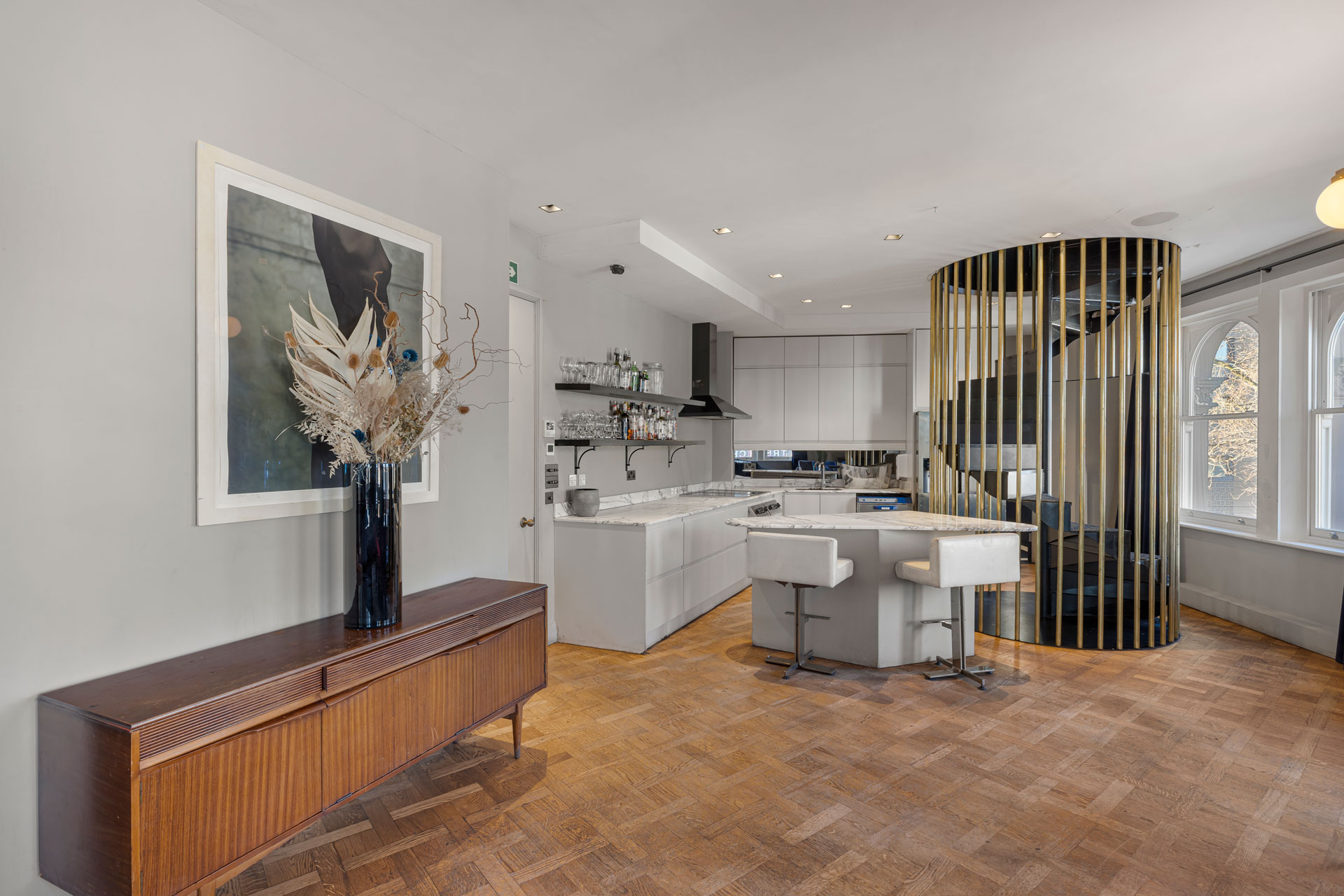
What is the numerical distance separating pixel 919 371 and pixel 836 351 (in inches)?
35.2

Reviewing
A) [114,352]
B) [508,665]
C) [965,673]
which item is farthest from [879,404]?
[114,352]

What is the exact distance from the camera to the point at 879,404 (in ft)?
24.2

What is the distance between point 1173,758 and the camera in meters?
2.92

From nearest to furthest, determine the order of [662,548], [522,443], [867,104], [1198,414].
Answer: [867,104], [522,443], [662,548], [1198,414]

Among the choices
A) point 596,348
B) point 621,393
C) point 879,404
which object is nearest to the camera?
Result: point 621,393

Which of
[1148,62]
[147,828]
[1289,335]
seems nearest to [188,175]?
[147,828]

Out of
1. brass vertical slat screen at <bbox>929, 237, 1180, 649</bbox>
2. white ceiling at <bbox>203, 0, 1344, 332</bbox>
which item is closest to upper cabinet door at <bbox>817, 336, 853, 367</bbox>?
brass vertical slat screen at <bbox>929, 237, 1180, 649</bbox>

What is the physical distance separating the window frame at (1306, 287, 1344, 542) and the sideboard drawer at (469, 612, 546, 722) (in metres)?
5.14

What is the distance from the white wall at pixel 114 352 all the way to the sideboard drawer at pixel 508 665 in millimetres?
609

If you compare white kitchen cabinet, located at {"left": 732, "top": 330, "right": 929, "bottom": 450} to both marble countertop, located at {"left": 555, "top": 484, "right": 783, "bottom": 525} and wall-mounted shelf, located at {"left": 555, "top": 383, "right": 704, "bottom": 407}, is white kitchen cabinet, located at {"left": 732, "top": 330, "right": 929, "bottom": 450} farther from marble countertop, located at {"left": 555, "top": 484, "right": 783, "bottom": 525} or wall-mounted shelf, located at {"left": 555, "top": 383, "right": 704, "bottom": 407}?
wall-mounted shelf, located at {"left": 555, "top": 383, "right": 704, "bottom": 407}

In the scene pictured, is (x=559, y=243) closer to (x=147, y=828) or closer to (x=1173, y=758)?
(x=147, y=828)

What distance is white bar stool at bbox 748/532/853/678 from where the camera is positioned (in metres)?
3.76

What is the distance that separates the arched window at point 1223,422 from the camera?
522cm

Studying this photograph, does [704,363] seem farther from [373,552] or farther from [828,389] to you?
[373,552]
